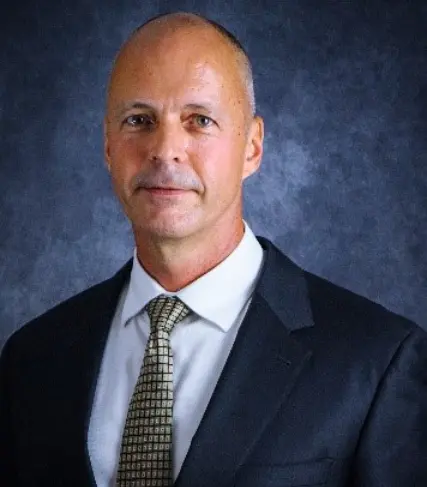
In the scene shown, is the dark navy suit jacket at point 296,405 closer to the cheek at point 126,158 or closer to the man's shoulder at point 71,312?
the man's shoulder at point 71,312

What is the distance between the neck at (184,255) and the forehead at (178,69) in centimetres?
31

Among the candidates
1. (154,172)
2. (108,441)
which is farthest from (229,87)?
(108,441)

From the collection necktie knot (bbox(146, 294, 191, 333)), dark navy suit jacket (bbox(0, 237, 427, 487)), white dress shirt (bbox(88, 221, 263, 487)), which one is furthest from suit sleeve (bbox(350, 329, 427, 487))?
necktie knot (bbox(146, 294, 191, 333))

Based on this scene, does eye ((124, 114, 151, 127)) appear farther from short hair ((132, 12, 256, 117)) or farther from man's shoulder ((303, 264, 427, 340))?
man's shoulder ((303, 264, 427, 340))

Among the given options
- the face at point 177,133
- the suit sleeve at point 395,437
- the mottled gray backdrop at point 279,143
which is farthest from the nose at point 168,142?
the mottled gray backdrop at point 279,143

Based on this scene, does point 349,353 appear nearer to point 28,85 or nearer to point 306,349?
point 306,349

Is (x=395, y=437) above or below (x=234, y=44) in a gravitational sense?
below

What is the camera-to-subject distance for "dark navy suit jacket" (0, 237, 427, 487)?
8.16 feet

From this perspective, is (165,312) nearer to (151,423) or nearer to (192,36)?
(151,423)

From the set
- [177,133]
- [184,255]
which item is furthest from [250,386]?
[177,133]

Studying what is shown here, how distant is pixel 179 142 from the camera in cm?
261

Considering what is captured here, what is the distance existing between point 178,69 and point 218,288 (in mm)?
491

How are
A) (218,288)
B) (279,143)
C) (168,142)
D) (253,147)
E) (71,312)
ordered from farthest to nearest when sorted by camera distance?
1. (279,143)
2. (71,312)
3. (253,147)
4. (218,288)
5. (168,142)

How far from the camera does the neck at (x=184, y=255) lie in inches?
106
